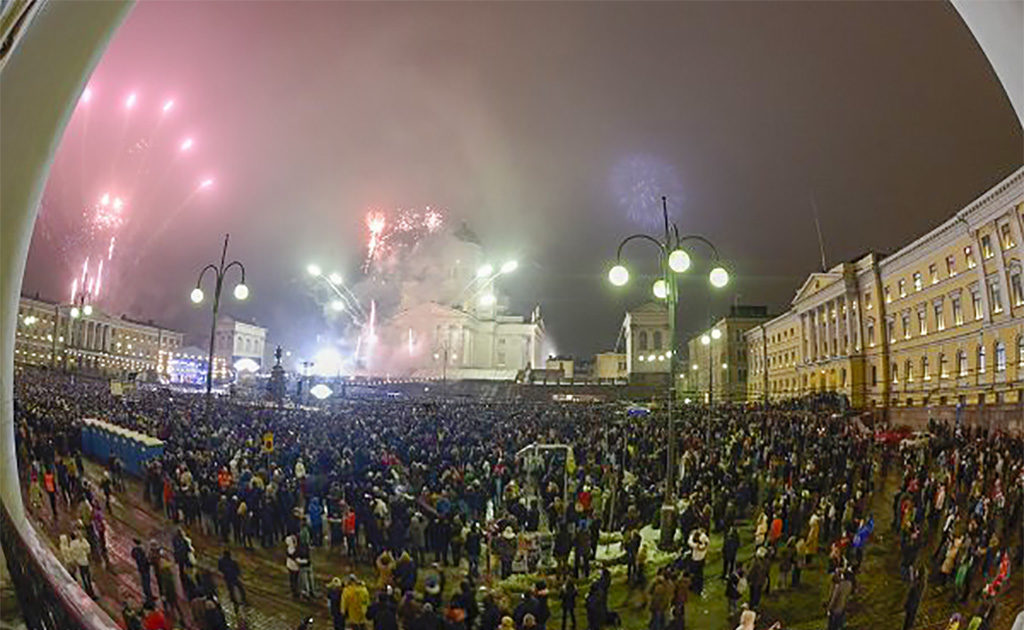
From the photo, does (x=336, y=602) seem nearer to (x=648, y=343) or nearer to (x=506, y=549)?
(x=506, y=549)

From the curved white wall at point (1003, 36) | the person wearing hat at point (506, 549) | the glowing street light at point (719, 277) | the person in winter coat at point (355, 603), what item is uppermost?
the curved white wall at point (1003, 36)

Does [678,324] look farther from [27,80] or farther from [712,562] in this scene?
[27,80]

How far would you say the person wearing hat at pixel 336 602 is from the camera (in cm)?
179

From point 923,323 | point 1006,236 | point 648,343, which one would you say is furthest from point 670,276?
point 1006,236

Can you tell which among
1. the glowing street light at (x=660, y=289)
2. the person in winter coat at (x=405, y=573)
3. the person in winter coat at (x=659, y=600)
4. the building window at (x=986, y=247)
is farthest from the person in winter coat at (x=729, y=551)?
the building window at (x=986, y=247)

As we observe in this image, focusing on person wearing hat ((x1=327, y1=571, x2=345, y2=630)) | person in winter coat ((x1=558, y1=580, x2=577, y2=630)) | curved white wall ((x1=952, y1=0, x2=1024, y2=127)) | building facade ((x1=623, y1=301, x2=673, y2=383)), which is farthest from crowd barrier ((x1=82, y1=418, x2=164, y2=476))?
curved white wall ((x1=952, y1=0, x2=1024, y2=127))

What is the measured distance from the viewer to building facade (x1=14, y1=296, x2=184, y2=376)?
215 cm

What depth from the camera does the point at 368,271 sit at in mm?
2129

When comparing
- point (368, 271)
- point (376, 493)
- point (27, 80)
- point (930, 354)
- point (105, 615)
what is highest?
point (27, 80)

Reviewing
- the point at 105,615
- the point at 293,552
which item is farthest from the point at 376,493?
the point at 105,615

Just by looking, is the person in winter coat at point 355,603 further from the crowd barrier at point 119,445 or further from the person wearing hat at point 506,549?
the crowd barrier at point 119,445

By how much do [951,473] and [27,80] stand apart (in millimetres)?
2802

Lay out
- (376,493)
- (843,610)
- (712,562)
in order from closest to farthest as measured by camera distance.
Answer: (843,610), (712,562), (376,493)

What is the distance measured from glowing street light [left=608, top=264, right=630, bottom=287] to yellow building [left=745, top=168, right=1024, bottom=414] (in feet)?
1.44
